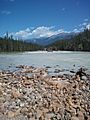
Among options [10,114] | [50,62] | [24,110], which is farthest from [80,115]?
[50,62]

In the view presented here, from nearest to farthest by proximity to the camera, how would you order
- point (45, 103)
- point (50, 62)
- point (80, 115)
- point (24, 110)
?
point (80, 115) < point (24, 110) < point (45, 103) < point (50, 62)

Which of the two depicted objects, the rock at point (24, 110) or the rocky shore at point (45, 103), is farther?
the rock at point (24, 110)

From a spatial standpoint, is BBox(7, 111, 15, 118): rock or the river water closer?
BBox(7, 111, 15, 118): rock

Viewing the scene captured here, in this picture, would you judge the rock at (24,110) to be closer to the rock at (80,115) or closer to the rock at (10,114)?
the rock at (10,114)

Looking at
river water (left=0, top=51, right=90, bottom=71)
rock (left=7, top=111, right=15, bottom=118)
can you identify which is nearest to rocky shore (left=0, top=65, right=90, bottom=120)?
rock (left=7, top=111, right=15, bottom=118)

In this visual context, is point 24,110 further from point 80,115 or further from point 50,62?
point 50,62

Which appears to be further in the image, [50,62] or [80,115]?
[50,62]

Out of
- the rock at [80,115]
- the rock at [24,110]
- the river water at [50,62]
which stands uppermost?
the rock at [24,110]

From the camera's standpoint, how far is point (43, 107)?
12.1 meters

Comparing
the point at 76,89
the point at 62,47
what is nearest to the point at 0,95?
the point at 76,89

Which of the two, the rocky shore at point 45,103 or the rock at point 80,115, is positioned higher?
the rocky shore at point 45,103

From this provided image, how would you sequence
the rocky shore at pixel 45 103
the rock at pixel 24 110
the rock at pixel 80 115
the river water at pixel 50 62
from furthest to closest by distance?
the river water at pixel 50 62 < the rock at pixel 24 110 < the rocky shore at pixel 45 103 < the rock at pixel 80 115

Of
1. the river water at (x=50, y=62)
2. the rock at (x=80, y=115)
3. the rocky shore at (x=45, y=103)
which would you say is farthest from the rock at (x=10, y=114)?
the river water at (x=50, y=62)

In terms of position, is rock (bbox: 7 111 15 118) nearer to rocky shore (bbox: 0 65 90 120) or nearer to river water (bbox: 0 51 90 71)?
rocky shore (bbox: 0 65 90 120)
